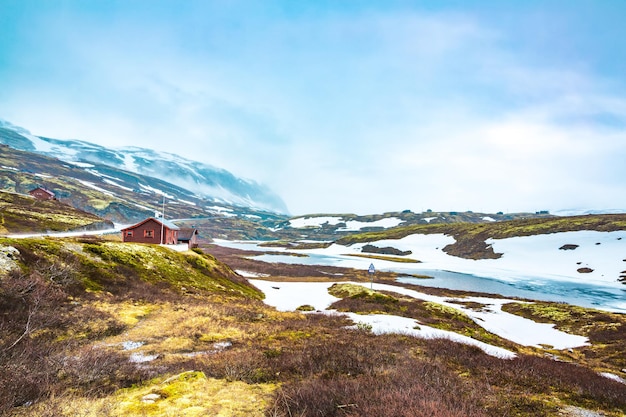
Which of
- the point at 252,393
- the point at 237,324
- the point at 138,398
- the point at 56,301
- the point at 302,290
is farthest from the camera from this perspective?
the point at 302,290

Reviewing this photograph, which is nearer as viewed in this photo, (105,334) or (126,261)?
(105,334)

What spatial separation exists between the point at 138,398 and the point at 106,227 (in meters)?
90.3

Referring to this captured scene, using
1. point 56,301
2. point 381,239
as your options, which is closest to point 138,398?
point 56,301


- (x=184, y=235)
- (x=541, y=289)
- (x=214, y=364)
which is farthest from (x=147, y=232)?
(x=541, y=289)

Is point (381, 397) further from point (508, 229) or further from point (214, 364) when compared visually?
point (508, 229)

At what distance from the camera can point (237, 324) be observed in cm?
1852

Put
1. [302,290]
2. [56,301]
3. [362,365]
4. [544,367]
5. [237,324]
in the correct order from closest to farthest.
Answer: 1. [362,365]
2. [544,367]
3. [56,301]
4. [237,324]
5. [302,290]

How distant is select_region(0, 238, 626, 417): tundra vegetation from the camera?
7.22 metres

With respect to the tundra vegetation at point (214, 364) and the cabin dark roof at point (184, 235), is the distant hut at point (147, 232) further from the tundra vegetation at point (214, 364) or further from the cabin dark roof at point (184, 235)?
the tundra vegetation at point (214, 364)

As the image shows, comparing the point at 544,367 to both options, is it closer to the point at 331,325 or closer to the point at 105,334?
the point at 331,325

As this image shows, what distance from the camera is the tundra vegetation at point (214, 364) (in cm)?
722

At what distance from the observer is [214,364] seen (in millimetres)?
10641

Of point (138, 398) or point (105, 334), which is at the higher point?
point (138, 398)

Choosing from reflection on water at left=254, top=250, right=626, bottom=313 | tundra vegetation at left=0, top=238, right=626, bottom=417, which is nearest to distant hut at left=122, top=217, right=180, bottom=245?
tundra vegetation at left=0, top=238, right=626, bottom=417
